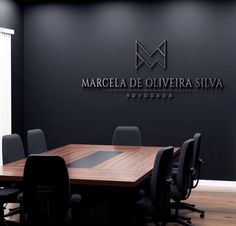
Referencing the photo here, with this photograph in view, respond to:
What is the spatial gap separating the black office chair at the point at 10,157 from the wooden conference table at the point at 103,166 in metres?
0.29

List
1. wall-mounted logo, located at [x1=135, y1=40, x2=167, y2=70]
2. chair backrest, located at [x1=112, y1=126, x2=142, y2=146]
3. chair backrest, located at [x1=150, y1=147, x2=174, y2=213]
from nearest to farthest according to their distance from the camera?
chair backrest, located at [x1=150, y1=147, x2=174, y2=213] → chair backrest, located at [x1=112, y1=126, x2=142, y2=146] → wall-mounted logo, located at [x1=135, y1=40, x2=167, y2=70]

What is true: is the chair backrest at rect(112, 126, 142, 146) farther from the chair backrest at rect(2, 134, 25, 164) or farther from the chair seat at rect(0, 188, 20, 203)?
the chair seat at rect(0, 188, 20, 203)

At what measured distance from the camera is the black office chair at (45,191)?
3873 millimetres

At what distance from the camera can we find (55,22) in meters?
8.52

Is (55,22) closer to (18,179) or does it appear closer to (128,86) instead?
(128,86)

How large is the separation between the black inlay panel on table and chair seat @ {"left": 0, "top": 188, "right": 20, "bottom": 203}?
617 millimetres

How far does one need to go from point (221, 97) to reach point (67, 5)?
304cm

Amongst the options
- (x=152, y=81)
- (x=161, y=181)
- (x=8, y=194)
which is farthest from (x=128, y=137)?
(x=161, y=181)

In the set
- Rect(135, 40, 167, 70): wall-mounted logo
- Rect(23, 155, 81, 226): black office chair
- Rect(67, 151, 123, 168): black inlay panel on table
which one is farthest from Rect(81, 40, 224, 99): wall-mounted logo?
Rect(23, 155, 81, 226): black office chair

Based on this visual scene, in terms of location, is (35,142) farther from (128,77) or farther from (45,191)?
(128,77)

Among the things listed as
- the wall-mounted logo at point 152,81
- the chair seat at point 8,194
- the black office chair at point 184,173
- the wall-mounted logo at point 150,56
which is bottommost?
the chair seat at point 8,194

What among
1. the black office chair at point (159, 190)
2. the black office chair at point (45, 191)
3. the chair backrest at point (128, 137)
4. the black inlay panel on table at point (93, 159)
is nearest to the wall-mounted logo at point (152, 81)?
the chair backrest at point (128, 137)

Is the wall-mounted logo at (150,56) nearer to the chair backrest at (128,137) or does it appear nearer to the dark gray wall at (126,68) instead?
the dark gray wall at (126,68)

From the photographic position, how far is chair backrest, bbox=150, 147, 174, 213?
13.9ft
